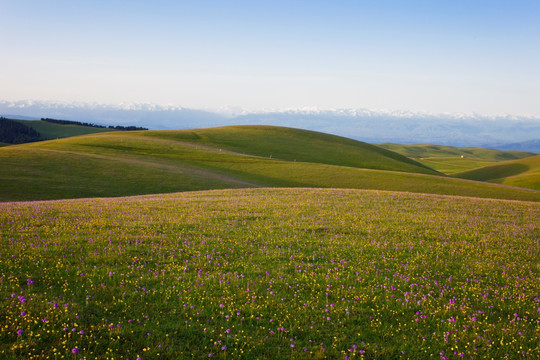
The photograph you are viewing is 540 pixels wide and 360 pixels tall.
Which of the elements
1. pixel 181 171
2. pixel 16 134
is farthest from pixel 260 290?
pixel 16 134

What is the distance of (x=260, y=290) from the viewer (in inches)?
373

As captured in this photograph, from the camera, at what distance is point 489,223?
19500 millimetres

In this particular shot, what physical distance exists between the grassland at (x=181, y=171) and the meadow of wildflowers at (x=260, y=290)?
30999mm

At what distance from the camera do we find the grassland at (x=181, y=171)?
1738 inches

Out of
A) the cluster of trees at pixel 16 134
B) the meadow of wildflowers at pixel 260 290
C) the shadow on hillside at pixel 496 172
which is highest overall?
the cluster of trees at pixel 16 134

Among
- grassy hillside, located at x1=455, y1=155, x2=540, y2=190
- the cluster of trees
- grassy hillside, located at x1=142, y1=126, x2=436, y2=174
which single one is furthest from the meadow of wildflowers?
the cluster of trees

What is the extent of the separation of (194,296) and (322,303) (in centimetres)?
359

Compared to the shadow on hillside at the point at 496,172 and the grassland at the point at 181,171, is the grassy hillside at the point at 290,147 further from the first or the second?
the shadow on hillside at the point at 496,172

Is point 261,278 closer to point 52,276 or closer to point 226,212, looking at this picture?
point 52,276

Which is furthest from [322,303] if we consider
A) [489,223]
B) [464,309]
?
[489,223]

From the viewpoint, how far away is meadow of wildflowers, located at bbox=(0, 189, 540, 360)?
23.2 feet

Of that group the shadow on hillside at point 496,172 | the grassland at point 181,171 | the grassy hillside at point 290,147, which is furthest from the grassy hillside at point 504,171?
the grassland at point 181,171

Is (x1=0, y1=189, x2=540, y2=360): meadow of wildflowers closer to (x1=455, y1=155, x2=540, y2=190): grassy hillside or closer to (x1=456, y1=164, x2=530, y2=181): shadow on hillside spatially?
(x1=455, y1=155, x2=540, y2=190): grassy hillside

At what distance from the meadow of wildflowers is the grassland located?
3100 cm
